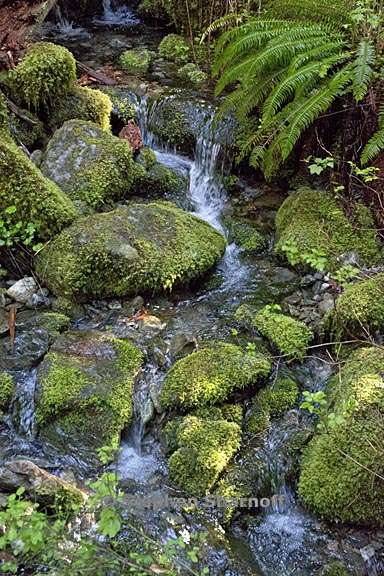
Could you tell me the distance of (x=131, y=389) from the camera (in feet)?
14.2

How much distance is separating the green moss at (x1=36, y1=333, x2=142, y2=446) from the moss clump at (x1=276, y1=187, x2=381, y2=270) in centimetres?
189

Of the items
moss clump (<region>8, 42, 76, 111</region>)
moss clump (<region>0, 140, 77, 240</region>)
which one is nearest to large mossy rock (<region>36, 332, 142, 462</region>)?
moss clump (<region>0, 140, 77, 240</region>)

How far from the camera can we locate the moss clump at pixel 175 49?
8930 mm

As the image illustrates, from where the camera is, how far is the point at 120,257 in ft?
16.8

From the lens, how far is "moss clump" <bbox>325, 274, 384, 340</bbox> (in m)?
4.38

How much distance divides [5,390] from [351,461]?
258 centimetres

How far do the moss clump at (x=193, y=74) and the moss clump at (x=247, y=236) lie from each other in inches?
119

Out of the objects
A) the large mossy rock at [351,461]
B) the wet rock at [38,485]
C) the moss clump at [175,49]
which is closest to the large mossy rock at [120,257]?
the wet rock at [38,485]

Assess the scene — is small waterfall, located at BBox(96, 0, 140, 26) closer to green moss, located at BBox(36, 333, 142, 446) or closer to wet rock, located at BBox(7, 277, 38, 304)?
wet rock, located at BBox(7, 277, 38, 304)

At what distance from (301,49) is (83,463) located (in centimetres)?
443

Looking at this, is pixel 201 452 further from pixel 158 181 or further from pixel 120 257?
pixel 158 181

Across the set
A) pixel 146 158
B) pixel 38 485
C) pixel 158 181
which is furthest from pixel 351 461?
pixel 146 158

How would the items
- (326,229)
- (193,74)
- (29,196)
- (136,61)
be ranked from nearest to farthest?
(29,196) → (326,229) → (193,74) → (136,61)

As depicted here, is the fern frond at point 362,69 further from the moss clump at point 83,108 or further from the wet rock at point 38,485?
the wet rock at point 38,485
